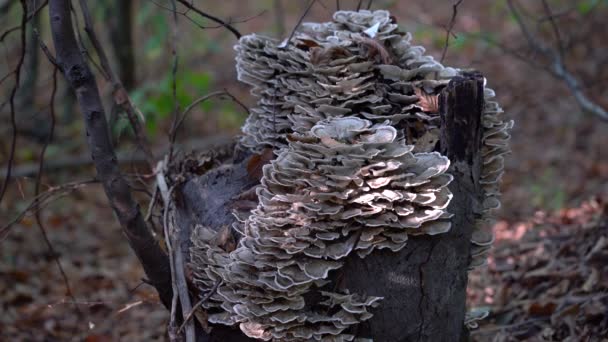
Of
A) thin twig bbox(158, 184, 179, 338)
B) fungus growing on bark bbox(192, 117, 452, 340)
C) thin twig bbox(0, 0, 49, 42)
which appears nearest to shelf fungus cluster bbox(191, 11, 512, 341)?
fungus growing on bark bbox(192, 117, 452, 340)

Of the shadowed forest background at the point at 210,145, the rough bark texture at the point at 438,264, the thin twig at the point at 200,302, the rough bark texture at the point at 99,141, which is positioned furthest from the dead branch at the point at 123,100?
the rough bark texture at the point at 438,264

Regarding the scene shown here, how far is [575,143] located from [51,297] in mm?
6768

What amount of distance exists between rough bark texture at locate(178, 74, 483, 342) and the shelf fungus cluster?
0.26ft

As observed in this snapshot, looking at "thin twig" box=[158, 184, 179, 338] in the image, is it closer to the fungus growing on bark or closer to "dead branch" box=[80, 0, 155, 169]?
the fungus growing on bark

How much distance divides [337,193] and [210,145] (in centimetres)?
669

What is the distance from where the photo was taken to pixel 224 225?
10.7 ft

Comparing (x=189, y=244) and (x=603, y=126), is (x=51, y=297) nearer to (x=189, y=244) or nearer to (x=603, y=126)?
(x=189, y=244)

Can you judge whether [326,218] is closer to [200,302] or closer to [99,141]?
[200,302]

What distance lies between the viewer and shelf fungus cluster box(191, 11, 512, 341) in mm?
2678

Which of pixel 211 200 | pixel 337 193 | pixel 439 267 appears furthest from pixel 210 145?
pixel 337 193

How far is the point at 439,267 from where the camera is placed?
3000 mm

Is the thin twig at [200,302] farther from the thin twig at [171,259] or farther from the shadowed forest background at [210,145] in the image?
the shadowed forest background at [210,145]

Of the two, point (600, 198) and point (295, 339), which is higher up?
point (600, 198)

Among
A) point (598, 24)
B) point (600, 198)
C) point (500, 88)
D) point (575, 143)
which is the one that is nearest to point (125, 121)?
point (600, 198)
